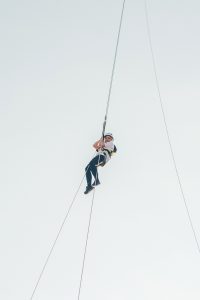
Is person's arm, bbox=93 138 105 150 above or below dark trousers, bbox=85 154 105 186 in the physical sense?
above

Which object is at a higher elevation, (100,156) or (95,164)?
(100,156)

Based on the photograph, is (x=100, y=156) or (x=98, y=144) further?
(x=100, y=156)

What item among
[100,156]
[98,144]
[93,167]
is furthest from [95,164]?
[98,144]

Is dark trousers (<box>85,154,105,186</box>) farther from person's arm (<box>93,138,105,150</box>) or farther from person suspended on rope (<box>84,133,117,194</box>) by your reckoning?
person's arm (<box>93,138,105,150</box>)

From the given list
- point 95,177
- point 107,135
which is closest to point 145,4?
point 107,135

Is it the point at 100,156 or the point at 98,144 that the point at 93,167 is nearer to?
the point at 100,156

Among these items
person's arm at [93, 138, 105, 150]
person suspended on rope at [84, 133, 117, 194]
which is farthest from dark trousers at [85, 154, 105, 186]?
person's arm at [93, 138, 105, 150]

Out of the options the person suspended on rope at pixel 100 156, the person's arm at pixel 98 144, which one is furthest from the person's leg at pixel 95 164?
the person's arm at pixel 98 144

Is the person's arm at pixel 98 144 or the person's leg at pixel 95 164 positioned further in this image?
the person's leg at pixel 95 164

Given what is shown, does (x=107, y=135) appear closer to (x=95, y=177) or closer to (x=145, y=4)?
(x=95, y=177)

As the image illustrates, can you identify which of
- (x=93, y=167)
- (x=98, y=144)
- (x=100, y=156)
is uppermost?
(x=98, y=144)

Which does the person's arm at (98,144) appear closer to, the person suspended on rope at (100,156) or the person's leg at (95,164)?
the person suspended on rope at (100,156)

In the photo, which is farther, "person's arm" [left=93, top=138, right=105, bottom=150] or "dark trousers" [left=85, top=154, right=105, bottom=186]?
"dark trousers" [left=85, top=154, right=105, bottom=186]

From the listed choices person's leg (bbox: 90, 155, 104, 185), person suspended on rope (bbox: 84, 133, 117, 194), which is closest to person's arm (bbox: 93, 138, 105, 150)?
person suspended on rope (bbox: 84, 133, 117, 194)
